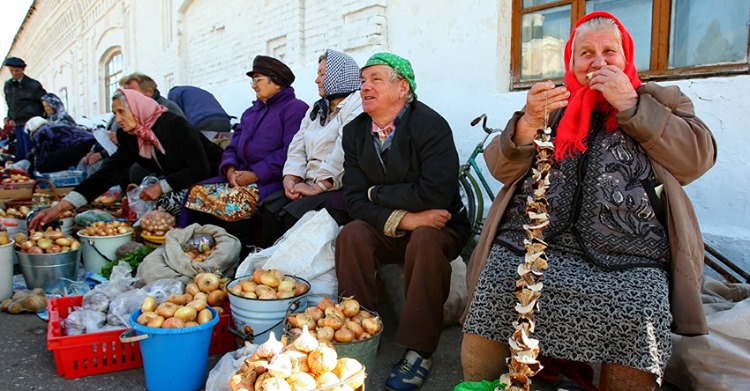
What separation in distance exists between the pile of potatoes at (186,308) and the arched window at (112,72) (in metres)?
11.2

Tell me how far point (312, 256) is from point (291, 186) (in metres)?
0.83

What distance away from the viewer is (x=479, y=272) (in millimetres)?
2016

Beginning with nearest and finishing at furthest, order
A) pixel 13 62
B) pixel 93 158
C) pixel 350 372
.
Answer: pixel 350 372 → pixel 93 158 → pixel 13 62

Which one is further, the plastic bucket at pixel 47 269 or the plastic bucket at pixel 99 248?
the plastic bucket at pixel 99 248

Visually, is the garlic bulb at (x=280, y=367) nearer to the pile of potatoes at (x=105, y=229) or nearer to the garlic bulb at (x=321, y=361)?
the garlic bulb at (x=321, y=361)

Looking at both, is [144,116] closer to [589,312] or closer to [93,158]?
[93,158]

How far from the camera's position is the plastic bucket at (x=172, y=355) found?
212 cm

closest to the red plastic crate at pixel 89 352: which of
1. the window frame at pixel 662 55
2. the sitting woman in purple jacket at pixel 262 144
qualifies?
the sitting woman in purple jacket at pixel 262 144

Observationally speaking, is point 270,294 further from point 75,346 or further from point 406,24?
point 406,24

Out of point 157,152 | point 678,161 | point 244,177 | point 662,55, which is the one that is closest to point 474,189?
point 662,55

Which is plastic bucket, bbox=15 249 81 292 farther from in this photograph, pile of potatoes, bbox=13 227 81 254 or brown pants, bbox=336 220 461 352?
brown pants, bbox=336 220 461 352

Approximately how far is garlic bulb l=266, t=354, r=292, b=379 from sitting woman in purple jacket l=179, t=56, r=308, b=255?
7.85ft

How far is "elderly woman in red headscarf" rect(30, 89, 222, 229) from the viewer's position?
4004 millimetres

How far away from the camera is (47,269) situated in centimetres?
347
